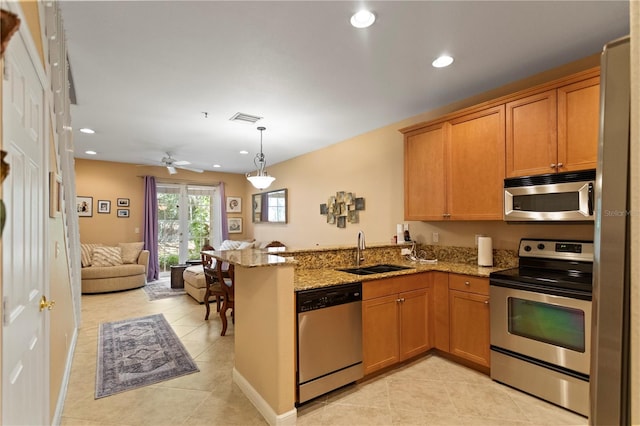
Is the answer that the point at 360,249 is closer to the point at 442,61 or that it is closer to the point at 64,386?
the point at 442,61

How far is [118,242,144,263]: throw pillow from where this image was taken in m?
6.68

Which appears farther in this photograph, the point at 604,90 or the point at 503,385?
the point at 503,385

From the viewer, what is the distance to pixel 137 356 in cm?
321

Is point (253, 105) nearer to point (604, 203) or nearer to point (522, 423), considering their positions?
point (604, 203)

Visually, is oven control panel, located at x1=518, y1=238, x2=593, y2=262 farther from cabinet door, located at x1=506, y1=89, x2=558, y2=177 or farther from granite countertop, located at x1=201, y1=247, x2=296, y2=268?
granite countertop, located at x1=201, y1=247, x2=296, y2=268

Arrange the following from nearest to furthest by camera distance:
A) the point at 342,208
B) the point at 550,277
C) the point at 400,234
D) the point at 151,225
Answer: the point at 550,277 → the point at 400,234 → the point at 342,208 → the point at 151,225

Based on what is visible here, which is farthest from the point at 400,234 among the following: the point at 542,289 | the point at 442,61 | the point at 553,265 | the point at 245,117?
the point at 245,117

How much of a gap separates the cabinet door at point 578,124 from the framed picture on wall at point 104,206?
26.5 feet

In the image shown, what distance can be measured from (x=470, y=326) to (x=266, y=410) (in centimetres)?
187

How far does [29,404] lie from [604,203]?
2.23 meters

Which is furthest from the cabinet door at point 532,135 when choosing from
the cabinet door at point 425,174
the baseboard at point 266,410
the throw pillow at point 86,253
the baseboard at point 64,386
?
the throw pillow at point 86,253

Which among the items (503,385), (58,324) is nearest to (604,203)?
(503,385)

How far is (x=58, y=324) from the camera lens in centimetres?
244

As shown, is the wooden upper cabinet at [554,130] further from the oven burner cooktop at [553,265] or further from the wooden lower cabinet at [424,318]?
the wooden lower cabinet at [424,318]
